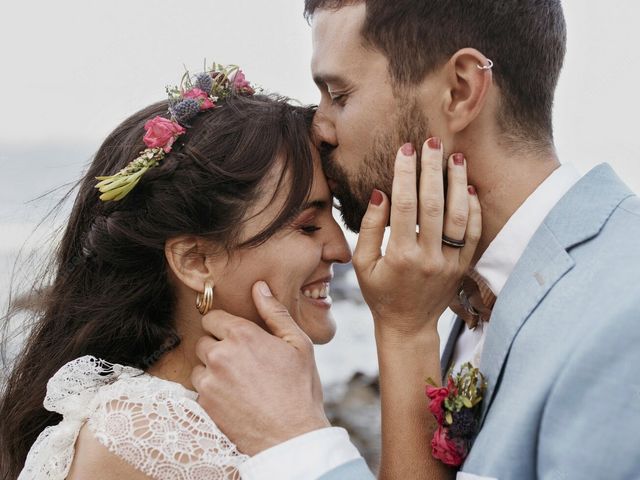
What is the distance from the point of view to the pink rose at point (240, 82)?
11.0 feet

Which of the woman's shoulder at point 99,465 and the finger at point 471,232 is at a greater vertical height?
the finger at point 471,232

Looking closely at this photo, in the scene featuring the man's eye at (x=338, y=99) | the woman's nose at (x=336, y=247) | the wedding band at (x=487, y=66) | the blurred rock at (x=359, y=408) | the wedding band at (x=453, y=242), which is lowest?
the blurred rock at (x=359, y=408)

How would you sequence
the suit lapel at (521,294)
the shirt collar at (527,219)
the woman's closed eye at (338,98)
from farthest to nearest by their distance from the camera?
1. the woman's closed eye at (338,98)
2. the shirt collar at (527,219)
3. the suit lapel at (521,294)

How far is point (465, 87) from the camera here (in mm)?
2949

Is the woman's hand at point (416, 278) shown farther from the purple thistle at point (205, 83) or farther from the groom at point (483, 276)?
the purple thistle at point (205, 83)

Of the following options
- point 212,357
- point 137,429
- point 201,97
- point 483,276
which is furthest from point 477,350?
point 201,97

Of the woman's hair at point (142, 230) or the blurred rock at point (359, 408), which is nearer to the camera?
the woman's hair at point (142, 230)

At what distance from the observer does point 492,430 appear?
251 cm

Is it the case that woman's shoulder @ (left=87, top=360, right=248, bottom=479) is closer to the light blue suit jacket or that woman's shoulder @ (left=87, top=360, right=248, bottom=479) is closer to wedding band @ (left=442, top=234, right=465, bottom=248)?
the light blue suit jacket

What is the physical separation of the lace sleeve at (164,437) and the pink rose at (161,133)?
2.96 ft

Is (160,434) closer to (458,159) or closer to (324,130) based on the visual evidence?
(324,130)

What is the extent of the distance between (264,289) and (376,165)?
2.05 ft

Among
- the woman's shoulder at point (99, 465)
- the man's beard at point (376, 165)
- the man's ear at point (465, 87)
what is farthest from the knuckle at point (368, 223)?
the woman's shoulder at point (99, 465)

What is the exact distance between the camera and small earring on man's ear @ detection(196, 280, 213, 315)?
3133 mm
